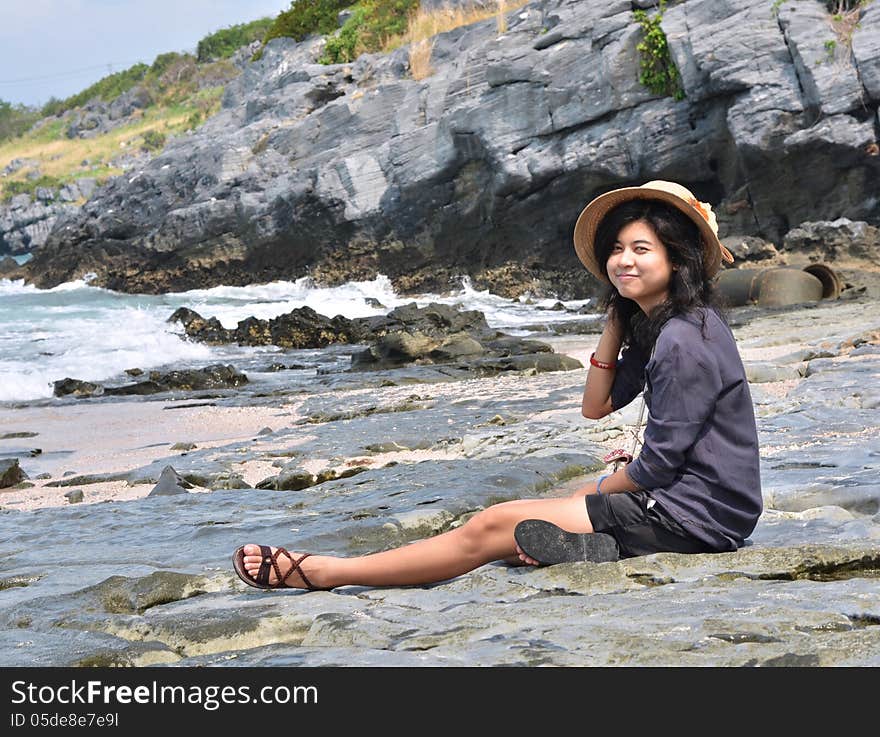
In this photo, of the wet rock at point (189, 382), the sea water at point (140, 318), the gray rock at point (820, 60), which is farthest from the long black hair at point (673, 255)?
the gray rock at point (820, 60)

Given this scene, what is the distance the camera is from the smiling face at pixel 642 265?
136 inches

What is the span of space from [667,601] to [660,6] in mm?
22220

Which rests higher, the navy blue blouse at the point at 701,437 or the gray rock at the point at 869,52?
the gray rock at the point at 869,52

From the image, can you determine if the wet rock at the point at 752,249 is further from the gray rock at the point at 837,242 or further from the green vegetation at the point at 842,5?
the green vegetation at the point at 842,5

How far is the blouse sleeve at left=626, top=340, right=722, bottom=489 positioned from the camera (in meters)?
3.18

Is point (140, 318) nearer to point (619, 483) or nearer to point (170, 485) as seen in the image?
point (170, 485)

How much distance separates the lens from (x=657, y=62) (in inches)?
893

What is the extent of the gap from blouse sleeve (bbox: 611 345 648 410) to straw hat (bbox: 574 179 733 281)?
300mm

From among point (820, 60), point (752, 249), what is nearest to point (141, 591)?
point (752, 249)

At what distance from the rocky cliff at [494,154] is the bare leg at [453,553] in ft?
61.0

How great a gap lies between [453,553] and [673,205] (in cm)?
137

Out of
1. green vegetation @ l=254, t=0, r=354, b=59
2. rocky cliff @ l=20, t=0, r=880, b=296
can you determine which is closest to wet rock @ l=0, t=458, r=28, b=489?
rocky cliff @ l=20, t=0, r=880, b=296

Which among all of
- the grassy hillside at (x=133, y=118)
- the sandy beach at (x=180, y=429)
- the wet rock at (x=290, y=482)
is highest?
the grassy hillside at (x=133, y=118)
